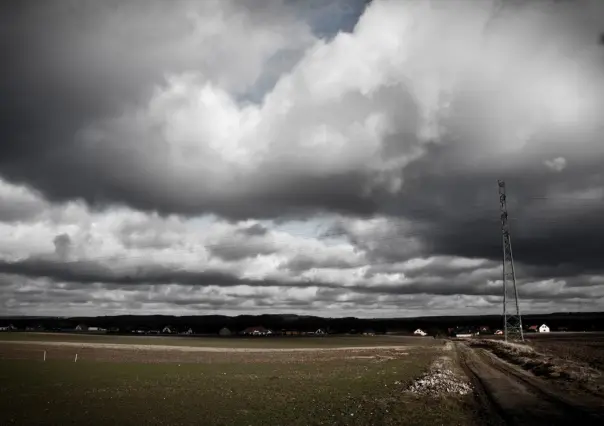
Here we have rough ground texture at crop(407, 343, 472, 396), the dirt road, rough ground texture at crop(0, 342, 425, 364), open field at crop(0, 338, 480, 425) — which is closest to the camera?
the dirt road

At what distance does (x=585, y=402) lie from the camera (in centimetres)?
2494

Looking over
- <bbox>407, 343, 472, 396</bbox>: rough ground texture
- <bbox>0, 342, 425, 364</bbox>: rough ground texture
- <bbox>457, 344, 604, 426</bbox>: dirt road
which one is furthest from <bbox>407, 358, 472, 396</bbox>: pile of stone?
<bbox>0, 342, 425, 364</bbox>: rough ground texture

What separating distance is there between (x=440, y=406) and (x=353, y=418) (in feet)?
19.0

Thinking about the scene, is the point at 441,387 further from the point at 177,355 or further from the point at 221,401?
the point at 177,355

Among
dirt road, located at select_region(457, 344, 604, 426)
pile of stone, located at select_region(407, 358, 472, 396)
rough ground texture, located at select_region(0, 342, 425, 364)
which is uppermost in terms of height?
dirt road, located at select_region(457, 344, 604, 426)

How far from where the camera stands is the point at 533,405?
24609 millimetres

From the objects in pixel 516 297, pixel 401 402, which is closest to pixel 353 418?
pixel 401 402

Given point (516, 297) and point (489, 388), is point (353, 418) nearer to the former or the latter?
point (489, 388)

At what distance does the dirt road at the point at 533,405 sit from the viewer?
20516mm

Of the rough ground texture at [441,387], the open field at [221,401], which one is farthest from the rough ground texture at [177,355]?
the rough ground texture at [441,387]

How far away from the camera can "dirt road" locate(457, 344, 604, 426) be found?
808 inches

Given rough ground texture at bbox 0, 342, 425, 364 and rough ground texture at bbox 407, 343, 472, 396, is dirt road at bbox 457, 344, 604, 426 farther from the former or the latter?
rough ground texture at bbox 0, 342, 425, 364

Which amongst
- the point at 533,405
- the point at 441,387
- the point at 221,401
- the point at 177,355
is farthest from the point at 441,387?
the point at 177,355

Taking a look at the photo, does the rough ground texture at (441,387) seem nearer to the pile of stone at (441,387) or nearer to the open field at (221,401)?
the pile of stone at (441,387)
